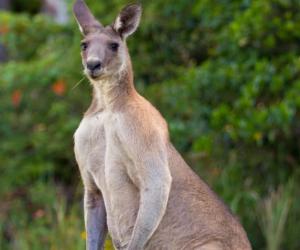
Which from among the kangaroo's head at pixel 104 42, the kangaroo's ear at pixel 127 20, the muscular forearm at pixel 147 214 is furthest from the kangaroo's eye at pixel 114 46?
the muscular forearm at pixel 147 214

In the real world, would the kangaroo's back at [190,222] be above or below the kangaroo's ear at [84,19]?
below

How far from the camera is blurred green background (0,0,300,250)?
1025 centimetres

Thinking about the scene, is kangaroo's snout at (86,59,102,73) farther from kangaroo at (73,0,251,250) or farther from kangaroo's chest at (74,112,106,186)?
kangaroo's chest at (74,112,106,186)

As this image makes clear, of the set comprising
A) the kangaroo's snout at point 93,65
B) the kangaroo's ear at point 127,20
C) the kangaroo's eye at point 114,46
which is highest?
the kangaroo's ear at point 127,20

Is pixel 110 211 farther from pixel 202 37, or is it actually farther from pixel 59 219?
pixel 202 37

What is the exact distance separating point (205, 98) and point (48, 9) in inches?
460

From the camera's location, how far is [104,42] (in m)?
6.35

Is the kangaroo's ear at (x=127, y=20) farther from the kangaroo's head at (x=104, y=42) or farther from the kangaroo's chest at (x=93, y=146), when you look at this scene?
the kangaroo's chest at (x=93, y=146)

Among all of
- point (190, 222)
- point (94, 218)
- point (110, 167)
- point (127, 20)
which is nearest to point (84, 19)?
point (127, 20)

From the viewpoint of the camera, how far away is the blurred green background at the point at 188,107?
1025cm

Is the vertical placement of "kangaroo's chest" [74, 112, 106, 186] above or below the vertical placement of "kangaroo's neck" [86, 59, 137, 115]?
below

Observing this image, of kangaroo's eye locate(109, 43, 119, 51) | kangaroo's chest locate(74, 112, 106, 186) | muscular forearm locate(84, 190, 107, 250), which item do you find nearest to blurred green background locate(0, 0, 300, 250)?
muscular forearm locate(84, 190, 107, 250)

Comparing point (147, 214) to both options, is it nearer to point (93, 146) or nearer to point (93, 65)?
point (93, 146)

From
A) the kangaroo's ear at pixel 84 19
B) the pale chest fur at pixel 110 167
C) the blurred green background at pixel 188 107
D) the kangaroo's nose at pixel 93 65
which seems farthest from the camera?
the blurred green background at pixel 188 107
